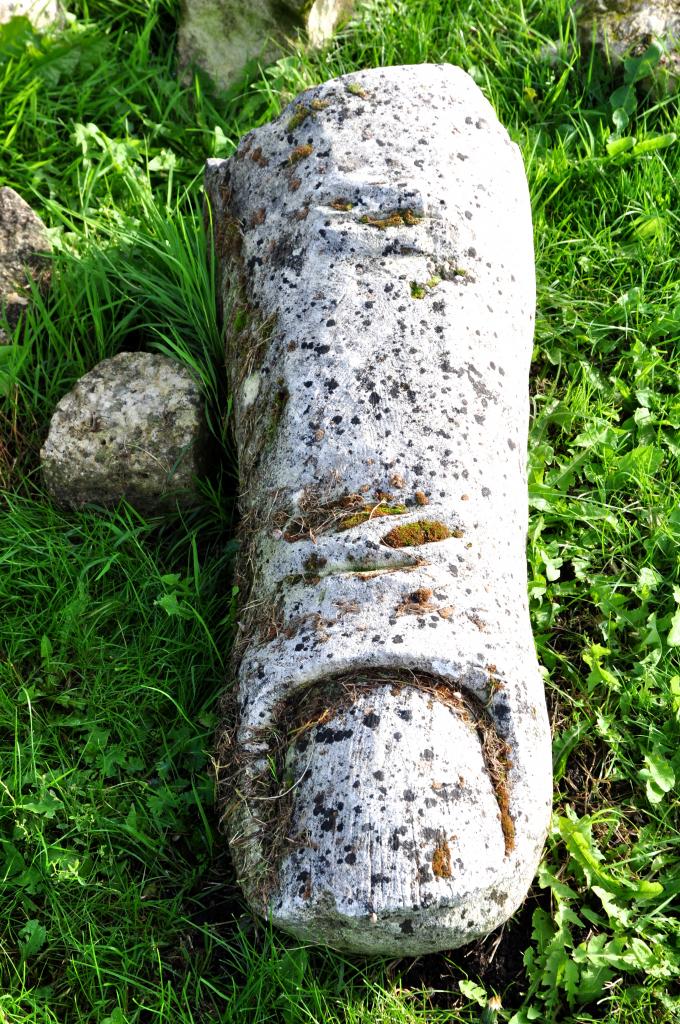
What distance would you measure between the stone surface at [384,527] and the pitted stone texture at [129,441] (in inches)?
14.7

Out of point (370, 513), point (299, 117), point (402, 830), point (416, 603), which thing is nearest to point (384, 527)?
point (370, 513)

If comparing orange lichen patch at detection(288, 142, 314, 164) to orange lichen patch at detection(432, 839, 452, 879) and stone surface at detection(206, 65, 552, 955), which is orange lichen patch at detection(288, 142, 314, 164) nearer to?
stone surface at detection(206, 65, 552, 955)

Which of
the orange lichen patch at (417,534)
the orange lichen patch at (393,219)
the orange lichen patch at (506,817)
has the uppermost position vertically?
the orange lichen patch at (393,219)

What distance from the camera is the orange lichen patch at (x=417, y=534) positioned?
7.77ft

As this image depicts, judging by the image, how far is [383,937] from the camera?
7.19ft

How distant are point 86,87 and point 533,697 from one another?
3172mm

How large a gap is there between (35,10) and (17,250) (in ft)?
4.04

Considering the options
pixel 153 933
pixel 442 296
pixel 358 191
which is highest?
pixel 358 191

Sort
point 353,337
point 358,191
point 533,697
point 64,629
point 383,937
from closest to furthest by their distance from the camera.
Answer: point 383,937 < point 533,697 < point 353,337 < point 358,191 < point 64,629

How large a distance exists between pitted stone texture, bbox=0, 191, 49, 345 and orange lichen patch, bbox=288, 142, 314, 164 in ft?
3.89

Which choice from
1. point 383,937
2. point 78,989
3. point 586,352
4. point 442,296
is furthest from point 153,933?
point 586,352

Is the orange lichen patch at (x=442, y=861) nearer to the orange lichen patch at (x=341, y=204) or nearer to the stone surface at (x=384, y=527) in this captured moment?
the stone surface at (x=384, y=527)

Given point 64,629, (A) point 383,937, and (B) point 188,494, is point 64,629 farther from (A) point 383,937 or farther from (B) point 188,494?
(A) point 383,937

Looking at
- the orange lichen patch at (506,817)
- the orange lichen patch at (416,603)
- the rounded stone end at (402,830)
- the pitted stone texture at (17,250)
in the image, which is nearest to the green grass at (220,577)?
the pitted stone texture at (17,250)
